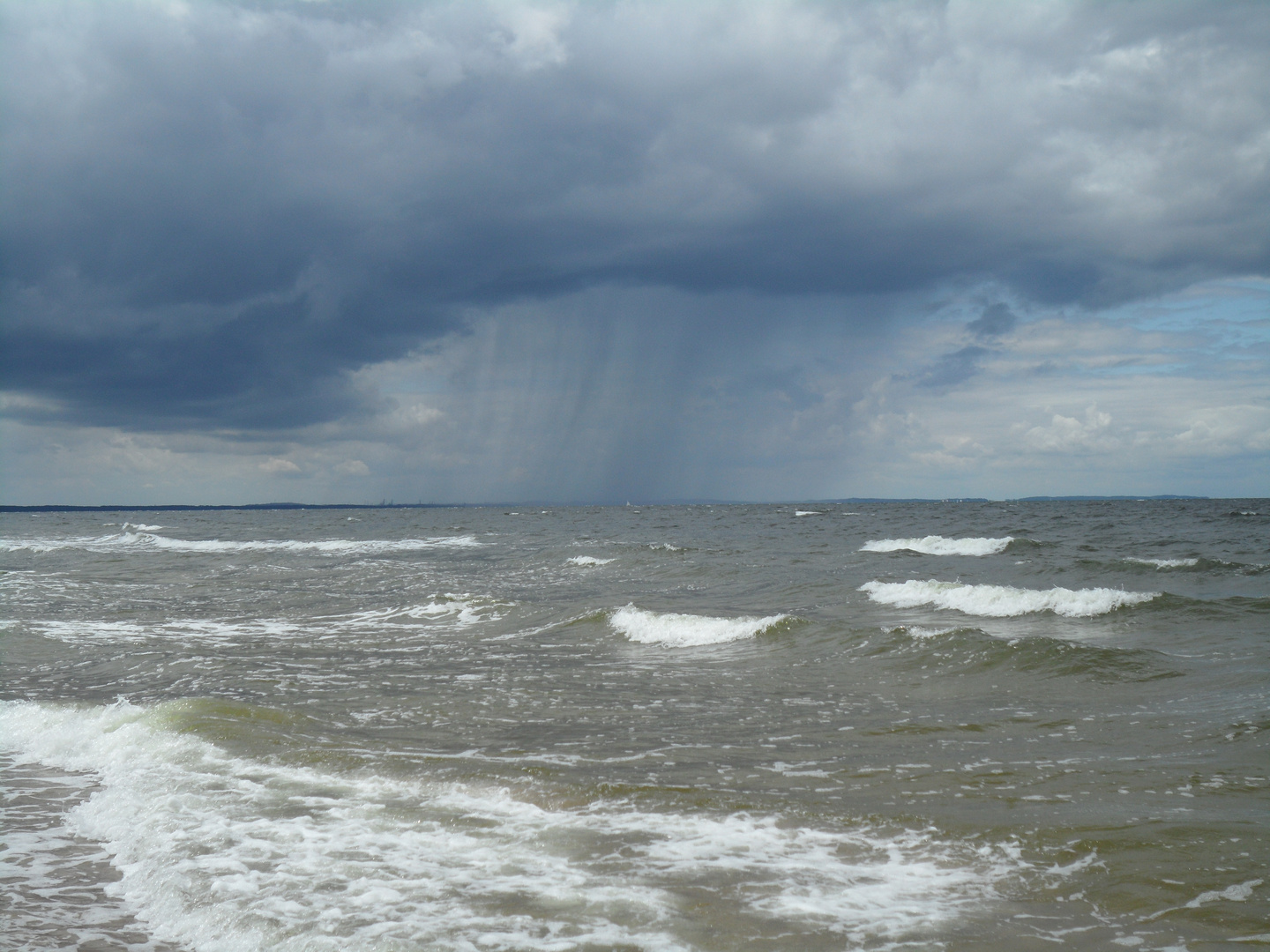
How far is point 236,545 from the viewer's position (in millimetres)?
51688

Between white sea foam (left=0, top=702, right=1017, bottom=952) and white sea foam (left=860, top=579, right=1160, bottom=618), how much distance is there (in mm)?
14274

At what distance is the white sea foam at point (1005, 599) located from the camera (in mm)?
18297

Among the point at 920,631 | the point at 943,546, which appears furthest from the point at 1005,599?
the point at 943,546

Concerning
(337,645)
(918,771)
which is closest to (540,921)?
(918,771)

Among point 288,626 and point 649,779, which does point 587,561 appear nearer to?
point 288,626

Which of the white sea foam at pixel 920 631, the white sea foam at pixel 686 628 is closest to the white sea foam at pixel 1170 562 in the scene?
the white sea foam at pixel 920 631

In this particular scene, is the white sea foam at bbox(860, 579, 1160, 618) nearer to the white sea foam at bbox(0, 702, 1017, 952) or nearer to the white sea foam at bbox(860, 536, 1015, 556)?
the white sea foam at bbox(0, 702, 1017, 952)

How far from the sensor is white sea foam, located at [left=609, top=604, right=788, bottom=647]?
656 inches

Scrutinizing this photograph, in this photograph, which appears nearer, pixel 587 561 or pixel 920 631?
pixel 920 631

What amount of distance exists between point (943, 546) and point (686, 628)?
2504cm

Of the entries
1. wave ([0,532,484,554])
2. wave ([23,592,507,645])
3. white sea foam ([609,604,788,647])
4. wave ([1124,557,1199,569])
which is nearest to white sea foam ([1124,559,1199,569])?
wave ([1124,557,1199,569])

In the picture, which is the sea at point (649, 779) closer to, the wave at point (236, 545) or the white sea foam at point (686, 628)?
the white sea foam at point (686, 628)

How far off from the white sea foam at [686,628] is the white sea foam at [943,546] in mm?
21130

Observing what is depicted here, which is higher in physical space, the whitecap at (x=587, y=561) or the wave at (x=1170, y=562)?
the wave at (x=1170, y=562)
